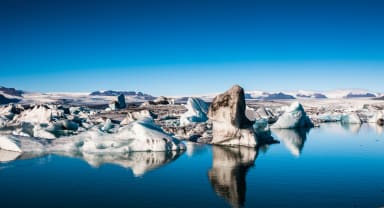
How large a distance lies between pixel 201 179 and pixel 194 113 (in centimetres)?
2614

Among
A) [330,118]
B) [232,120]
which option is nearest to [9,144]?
[232,120]

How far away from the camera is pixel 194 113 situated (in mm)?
41969

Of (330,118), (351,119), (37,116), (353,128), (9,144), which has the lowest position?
(353,128)

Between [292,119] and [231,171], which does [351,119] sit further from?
[231,171]

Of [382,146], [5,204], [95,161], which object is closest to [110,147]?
[95,161]

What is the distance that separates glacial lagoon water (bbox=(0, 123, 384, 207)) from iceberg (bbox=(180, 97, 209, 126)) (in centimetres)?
1572

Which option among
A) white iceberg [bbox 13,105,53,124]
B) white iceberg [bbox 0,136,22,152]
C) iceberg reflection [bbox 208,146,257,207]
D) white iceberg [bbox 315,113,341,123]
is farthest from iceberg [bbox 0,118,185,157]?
white iceberg [bbox 315,113,341,123]

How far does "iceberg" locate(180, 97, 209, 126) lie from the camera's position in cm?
3991

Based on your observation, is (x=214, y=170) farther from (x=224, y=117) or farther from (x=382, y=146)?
(x=382, y=146)

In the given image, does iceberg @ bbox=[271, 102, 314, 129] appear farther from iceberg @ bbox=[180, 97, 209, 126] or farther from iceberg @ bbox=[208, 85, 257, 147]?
iceberg @ bbox=[208, 85, 257, 147]

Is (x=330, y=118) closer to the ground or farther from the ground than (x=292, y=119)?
closer to the ground

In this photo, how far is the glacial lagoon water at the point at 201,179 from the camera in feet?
Answer: 41.5

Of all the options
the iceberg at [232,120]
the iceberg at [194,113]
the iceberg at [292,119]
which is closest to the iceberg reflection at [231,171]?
the iceberg at [232,120]

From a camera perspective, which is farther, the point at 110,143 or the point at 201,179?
the point at 110,143
